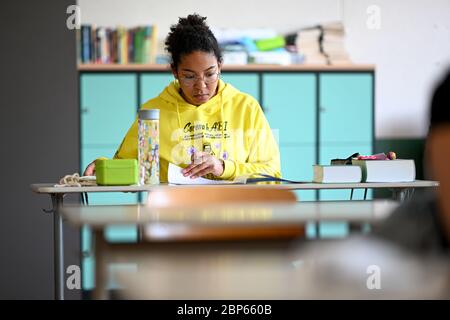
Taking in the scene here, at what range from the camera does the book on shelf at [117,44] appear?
446 cm

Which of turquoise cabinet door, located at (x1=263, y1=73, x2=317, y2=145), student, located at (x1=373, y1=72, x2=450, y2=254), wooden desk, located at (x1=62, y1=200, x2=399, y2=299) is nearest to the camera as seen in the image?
student, located at (x1=373, y1=72, x2=450, y2=254)

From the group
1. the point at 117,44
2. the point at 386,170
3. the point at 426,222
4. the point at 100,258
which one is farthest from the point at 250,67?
the point at 426,222

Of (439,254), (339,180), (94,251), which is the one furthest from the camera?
(339,180)

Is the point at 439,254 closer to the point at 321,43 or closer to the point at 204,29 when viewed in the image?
the point at 204,29

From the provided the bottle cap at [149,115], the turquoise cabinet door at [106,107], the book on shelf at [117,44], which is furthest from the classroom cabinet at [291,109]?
the bottle cap at [149,115]

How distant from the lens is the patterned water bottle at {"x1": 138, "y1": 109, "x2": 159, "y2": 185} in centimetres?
237

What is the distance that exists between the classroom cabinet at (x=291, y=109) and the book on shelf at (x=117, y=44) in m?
0.11

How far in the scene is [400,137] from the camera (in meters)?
5.05

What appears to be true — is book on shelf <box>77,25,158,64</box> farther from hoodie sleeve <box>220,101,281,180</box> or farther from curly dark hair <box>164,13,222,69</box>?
hoodie sleeve <box>220,101,281,180</box>

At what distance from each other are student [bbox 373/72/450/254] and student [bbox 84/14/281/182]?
1642 millimetres

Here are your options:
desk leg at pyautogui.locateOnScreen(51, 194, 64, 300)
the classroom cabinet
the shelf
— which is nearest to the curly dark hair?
desk leg at pyautogui.locateOnScreen(51, 194, 64, 300)

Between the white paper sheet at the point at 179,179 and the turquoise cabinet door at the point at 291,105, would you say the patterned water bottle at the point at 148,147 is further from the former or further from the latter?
the turquoise cabinet door at the point at 291,105

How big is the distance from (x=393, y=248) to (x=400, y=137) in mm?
4240

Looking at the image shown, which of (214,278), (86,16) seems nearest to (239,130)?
(214,278)
